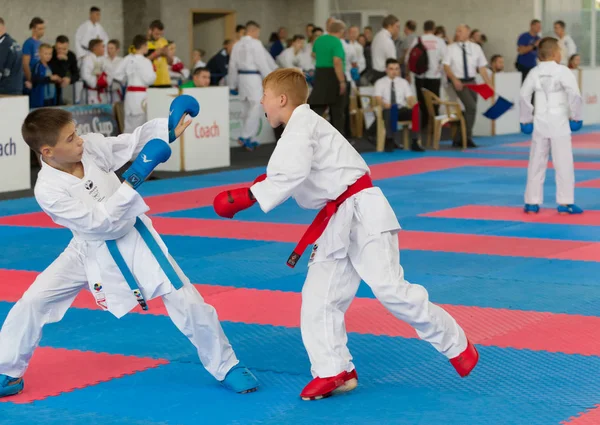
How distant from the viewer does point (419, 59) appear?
56.5 feet

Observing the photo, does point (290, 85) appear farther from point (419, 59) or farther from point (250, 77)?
point (419, 59)

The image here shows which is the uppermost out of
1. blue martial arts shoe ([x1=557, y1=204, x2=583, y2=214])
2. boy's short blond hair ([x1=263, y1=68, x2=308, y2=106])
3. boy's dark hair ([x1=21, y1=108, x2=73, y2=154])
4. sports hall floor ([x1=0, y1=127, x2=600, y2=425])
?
boy's short blond hair ([x1=263, y1=68, x2=308, y2=106])

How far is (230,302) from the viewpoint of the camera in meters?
6.27

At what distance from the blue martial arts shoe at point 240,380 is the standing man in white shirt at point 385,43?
13836mm

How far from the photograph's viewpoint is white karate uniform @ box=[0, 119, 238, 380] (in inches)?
164

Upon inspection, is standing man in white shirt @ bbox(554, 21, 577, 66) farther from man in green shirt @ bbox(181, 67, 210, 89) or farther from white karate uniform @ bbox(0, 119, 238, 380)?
white karate uniform @ bbox(0, 119, 238, 380)

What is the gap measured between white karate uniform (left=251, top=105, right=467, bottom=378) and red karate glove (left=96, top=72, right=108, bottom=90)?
12.4 meters

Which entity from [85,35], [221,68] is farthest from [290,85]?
[221,68]

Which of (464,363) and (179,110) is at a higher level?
(179,110)

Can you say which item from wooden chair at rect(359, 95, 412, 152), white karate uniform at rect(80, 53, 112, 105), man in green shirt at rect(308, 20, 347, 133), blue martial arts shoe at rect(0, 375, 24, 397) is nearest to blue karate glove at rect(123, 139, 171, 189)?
blue martial arts shoe at rect(0, 375, 24, 397)

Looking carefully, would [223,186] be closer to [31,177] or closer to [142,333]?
[31,177]

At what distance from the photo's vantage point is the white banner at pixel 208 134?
14156 millimetres

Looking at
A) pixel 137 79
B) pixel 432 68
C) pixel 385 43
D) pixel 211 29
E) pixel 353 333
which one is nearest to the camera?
pixel 353 333

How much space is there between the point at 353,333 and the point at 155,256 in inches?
61.4
